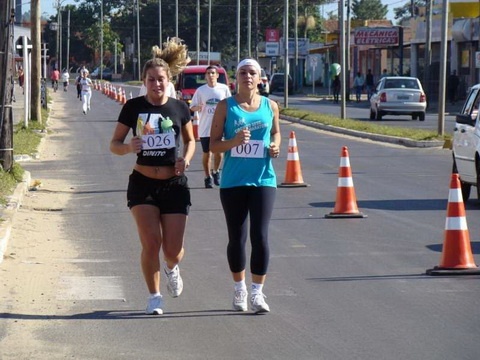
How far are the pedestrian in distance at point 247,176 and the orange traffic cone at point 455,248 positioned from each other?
230 centimetres

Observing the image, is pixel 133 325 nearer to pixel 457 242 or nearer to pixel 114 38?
pixel 457 242

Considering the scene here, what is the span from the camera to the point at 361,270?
10234 millimetres

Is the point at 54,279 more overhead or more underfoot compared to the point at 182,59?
more underfoot

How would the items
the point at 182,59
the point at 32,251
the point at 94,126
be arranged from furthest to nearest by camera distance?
the point at 94,126 → the point at 32,251 → the point at 182,59

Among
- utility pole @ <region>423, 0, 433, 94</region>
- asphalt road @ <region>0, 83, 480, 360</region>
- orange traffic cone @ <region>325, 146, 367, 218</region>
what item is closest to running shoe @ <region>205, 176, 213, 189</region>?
asphalt road @ <region>0, 83, 480, 360</region>

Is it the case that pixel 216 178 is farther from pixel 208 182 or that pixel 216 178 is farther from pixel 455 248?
pixel 455 248

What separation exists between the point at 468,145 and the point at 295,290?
6.68 m

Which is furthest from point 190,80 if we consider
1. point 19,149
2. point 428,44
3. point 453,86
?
point 453,86

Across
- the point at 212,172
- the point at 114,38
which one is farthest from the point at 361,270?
the point at 114,38

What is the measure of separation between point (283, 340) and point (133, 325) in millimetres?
1164

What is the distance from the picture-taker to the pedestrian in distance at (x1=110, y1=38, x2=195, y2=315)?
8.16m

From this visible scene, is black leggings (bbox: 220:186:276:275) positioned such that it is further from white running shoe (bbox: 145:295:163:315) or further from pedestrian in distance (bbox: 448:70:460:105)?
pedestrian in distance (bbox: 448:70:460:105)

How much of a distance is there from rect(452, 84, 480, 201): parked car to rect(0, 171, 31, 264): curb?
5.93 metres

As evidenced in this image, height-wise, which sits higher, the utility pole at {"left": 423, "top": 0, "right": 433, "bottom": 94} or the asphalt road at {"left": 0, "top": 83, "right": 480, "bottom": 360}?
the utility pole at {"left": 423, "top": 0, "right": 433, "bottom": 94}
